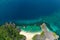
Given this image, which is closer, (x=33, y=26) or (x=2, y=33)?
(x=2, y=33)

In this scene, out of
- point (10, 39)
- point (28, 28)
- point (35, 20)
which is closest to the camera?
point (10, 39)

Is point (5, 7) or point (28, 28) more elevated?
point (5, 7)

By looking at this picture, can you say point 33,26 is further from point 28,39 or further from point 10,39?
point 10,39

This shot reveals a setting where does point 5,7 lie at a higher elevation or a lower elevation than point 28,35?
higher

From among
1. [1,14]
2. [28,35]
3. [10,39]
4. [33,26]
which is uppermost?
[1,14]

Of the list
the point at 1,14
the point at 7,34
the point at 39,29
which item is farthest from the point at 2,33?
the point at 1,14

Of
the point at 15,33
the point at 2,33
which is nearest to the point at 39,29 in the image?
the point at 15,33

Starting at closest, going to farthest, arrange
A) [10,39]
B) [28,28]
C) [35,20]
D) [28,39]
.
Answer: [10,39] < [28,39] < [28,28] < [35,20]

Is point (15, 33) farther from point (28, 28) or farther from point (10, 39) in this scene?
point (28, 28)

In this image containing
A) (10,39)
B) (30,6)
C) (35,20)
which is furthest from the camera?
(30,6)
